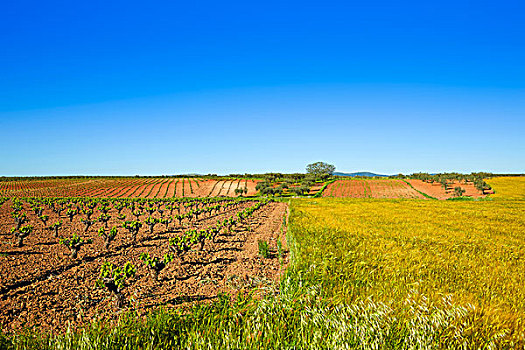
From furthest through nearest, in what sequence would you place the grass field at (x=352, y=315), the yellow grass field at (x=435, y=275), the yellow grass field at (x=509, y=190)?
1. the yellow grass field at (x=509, y=190)
2. the yellow grass field at (x=435, y=275)
3. the grass field at (x=352, y=315)

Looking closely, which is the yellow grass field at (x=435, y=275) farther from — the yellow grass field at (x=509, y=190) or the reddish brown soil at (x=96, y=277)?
the yellow grass field at (x=509, y=190)

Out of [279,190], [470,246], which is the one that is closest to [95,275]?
[470,246]

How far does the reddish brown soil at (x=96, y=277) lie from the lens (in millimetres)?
7109

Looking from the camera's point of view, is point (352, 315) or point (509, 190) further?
point (509, 190)

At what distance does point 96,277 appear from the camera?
10.1 m

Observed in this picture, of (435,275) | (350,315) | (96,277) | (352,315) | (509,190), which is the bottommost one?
(96,277)

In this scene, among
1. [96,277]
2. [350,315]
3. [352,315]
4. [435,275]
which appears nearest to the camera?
[352,315]

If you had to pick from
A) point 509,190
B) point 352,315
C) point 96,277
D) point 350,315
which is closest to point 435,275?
point 350,315

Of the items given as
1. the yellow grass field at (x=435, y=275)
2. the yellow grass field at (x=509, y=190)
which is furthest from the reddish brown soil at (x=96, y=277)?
the yellow grass field at (x=509, y=190)

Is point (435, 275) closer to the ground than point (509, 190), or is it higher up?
higher up

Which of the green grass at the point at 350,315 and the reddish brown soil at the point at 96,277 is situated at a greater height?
the green grass at the point at 350,315

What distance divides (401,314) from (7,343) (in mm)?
5574

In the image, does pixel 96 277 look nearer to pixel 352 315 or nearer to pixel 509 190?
pixel 352 315

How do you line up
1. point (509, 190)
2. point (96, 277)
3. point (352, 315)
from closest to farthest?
point (352, 315)
point (96, 277)
point (509, 190)
